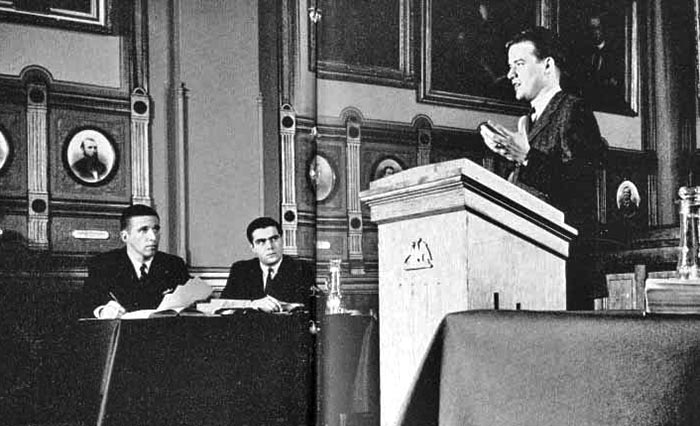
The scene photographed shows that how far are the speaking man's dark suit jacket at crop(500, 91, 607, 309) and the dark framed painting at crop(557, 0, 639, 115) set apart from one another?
0.34 feet

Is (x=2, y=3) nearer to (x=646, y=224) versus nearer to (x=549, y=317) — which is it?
(x=549, y=317)

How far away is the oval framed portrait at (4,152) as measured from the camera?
2.41 m

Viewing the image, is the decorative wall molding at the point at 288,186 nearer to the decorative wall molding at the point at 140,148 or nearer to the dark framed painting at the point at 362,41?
the dark framed painting at the point at 362,41

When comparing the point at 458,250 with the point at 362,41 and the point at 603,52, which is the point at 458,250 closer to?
the point at 362,41

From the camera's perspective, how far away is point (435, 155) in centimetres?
317

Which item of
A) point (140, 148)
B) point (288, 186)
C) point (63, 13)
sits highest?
point (63, 13)

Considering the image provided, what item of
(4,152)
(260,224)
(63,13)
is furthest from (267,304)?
(63,13)

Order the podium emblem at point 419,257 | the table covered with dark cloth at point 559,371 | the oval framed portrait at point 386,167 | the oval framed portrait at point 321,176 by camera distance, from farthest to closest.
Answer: the oval framed portrait at point 386,167 → the oval framed portrait at point 321,176 → the podium emblem at point 419,257 → the table covered with dark cloth at point 559,371

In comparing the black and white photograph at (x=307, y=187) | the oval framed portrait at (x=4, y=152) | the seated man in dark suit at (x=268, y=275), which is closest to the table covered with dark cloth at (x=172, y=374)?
the black and white photograph at (x=307, y=187)

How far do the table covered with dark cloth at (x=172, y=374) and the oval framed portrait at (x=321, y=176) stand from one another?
57cm

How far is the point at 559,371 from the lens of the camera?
40.8 inches

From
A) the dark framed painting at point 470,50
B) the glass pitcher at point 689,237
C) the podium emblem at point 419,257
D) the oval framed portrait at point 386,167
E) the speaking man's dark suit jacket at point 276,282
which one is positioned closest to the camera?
the glass pitcher at point 689,237

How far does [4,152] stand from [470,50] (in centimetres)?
185

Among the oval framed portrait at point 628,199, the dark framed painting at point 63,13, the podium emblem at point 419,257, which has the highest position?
the dark framed painting at point 63,13
